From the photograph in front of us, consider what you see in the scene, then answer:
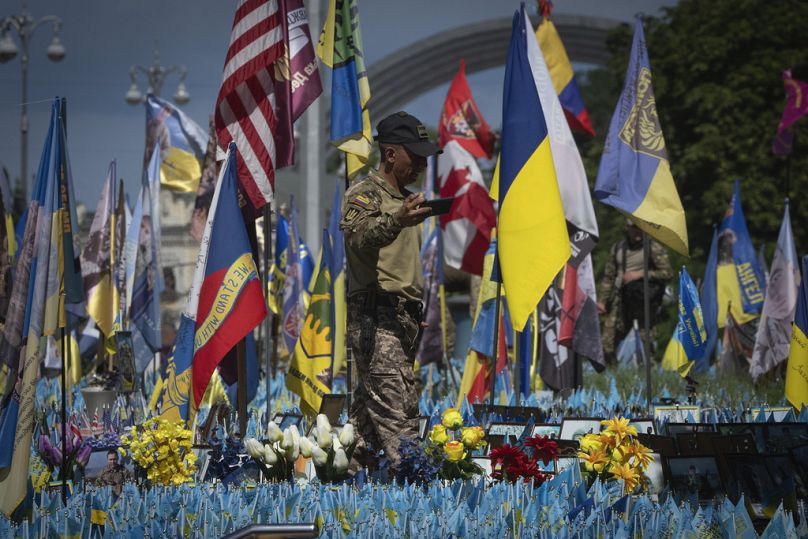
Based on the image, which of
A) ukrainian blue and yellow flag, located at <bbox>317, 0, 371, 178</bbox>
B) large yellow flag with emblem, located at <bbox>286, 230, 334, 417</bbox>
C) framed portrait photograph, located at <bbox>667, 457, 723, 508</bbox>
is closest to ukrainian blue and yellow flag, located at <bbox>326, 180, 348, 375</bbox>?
large yellow flag with emblem, located at <bbox>286, 230, 334, 417</bbox>

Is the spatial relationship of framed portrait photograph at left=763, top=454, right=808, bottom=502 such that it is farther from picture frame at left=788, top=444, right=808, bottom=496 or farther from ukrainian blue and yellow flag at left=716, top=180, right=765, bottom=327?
ukrainian blue and yellow flag at left=716, top=180, right=765, bottom=327

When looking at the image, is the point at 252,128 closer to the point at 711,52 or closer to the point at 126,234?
the point at 126,234

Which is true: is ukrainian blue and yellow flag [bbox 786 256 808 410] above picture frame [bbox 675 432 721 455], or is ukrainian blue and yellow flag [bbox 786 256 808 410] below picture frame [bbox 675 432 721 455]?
above

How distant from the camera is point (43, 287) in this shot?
5996 mm

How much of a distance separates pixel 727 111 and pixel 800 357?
21026mm

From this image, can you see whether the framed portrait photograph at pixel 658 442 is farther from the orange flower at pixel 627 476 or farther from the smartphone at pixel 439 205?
the smartphone at pixel 439 205

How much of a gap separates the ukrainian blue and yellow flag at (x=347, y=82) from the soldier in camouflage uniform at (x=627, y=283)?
6297mm

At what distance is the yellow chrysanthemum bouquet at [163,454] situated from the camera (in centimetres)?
612

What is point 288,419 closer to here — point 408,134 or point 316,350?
point 316,350

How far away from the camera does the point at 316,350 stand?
31.5 ft

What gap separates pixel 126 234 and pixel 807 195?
19.3m

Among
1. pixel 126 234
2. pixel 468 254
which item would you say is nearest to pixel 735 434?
pixel 468 254

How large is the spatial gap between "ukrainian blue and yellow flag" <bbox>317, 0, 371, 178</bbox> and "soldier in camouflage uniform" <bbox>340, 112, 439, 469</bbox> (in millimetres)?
2019

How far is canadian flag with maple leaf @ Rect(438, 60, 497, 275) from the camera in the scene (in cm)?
1203
